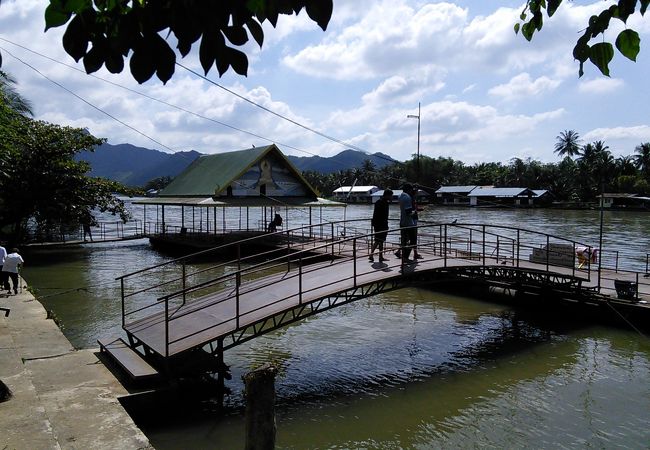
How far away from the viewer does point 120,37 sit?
6.98ft

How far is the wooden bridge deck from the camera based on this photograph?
8883 millimetres

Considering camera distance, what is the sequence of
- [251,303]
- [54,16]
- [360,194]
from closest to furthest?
[54,16], [251,303], [360,194]

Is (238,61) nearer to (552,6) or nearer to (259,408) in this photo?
(552,6)

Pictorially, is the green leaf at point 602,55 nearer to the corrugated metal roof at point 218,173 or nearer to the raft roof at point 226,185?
the raft roof at point 226,185

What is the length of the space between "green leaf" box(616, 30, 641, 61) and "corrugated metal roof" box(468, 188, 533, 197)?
8270cm

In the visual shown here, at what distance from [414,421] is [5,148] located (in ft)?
46.3

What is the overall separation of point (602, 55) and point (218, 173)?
104ft

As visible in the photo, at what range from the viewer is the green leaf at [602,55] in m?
2.76

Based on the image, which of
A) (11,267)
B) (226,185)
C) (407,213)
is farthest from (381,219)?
(226,185)

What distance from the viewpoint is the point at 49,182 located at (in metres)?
29.0

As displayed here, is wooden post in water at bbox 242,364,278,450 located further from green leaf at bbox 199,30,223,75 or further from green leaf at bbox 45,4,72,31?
green leaf at bbox 45,4,72,31

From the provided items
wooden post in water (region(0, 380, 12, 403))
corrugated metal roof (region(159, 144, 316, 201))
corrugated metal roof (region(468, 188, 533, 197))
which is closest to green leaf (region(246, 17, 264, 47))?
wooden post in water (region(0, 380, 12, 403))

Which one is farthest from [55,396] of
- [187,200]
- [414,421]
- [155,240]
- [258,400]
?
[155,240]

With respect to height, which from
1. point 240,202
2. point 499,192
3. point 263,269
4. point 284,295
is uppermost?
point 499,192
